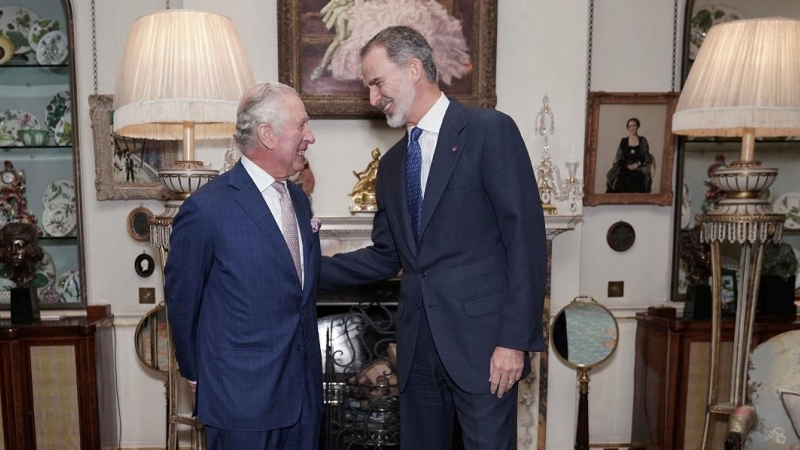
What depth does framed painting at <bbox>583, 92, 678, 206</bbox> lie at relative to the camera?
137 inches

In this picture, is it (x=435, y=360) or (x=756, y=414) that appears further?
(x=756, y=414)

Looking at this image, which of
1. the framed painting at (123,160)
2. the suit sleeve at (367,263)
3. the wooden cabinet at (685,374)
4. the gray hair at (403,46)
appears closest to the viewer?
the gray hair at (403,46)

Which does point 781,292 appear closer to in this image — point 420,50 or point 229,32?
point 420,50

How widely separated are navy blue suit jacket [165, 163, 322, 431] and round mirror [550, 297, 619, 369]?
191cm

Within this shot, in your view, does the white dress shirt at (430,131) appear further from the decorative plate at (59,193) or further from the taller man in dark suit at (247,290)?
the decorative plate at (59,193)

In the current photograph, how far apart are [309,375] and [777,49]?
2284 mm

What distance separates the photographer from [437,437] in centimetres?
189

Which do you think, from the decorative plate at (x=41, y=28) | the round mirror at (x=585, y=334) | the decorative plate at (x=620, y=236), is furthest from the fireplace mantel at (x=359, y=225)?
the decorative plate at (x=41, y=28)

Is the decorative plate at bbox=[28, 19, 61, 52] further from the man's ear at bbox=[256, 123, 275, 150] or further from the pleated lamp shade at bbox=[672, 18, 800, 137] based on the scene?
the pleated lamp shade at bbox=[672, 18, 800, 137]

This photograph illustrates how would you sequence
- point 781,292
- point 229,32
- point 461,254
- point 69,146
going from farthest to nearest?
point 69,146 → point 781,292 → point 229,32 → point 461,254

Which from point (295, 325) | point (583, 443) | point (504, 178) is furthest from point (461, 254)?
point (583, 443)

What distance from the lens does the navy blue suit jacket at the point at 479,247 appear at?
167cm

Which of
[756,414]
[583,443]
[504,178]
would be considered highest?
[504,178]

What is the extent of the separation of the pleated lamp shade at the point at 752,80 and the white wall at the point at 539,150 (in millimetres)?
773
